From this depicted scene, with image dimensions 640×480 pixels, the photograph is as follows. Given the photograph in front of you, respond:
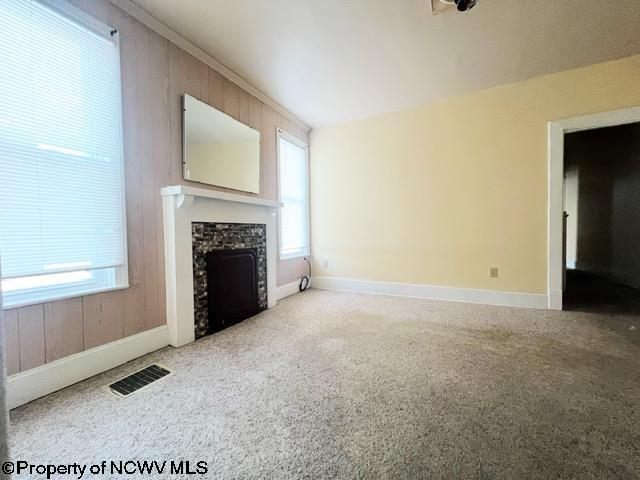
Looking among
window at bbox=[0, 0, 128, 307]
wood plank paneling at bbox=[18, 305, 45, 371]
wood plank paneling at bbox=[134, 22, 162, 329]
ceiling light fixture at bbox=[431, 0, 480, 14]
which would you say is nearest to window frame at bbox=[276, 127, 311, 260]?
wood plank paneling at bbox=[134, 22, 162, 329]

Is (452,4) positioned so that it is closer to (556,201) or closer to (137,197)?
(556,201)

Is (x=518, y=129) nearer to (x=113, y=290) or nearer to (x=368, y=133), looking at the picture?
(x=368, y=133)

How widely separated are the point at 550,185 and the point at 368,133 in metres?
2.28

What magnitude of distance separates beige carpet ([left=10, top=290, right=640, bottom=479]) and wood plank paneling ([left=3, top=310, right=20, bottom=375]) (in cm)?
23

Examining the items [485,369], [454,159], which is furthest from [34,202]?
[454,159]

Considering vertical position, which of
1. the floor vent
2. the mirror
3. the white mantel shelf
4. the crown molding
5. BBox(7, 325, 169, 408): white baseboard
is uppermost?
the crown molding

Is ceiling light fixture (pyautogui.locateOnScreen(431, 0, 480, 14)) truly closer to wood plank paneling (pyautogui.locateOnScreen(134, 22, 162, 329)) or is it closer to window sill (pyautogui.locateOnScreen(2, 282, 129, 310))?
wood plank paneling (pyautogui.locateOnScreen(134, 22, 162, 329))

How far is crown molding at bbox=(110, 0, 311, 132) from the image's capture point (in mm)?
1924

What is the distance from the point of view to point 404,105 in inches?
138

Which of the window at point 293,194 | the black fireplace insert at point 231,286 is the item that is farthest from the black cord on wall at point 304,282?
the black fireplace insert at point 231,286

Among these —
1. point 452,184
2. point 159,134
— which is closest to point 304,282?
point 452,184

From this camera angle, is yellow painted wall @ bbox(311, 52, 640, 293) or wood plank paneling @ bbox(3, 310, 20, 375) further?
yellow painted wall @ bbox(311, 52, 640, 293)

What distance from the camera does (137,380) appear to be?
65.4 inches

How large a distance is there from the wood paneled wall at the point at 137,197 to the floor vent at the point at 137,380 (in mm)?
326
